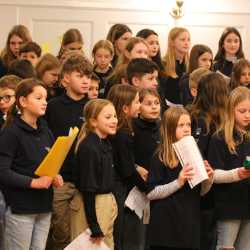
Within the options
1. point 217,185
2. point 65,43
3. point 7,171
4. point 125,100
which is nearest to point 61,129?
point 125,100

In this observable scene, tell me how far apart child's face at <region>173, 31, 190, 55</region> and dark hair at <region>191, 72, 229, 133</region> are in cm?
168

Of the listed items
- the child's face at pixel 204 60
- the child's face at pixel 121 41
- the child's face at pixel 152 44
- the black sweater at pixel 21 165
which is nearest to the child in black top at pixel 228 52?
Answer: the child's face at pixel 204 60

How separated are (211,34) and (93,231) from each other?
5282mm

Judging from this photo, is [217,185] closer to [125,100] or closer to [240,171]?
[240,171]

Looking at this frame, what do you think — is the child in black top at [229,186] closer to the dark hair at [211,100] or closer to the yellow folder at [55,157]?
the dark hair at [211,100]

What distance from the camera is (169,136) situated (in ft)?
14.4

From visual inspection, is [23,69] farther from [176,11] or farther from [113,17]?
[176,11]

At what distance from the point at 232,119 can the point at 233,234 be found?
2.37 ft

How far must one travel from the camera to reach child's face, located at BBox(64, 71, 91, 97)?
4859mm

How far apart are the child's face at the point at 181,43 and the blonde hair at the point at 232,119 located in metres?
1.88

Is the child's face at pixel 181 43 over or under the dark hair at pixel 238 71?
over

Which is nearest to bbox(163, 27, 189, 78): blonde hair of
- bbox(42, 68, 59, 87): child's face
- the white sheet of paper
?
bbox(42, 68, 59, 87): child's face

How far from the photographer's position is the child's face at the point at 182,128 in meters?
4.39

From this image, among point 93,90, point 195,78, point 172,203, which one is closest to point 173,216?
point 172,203
